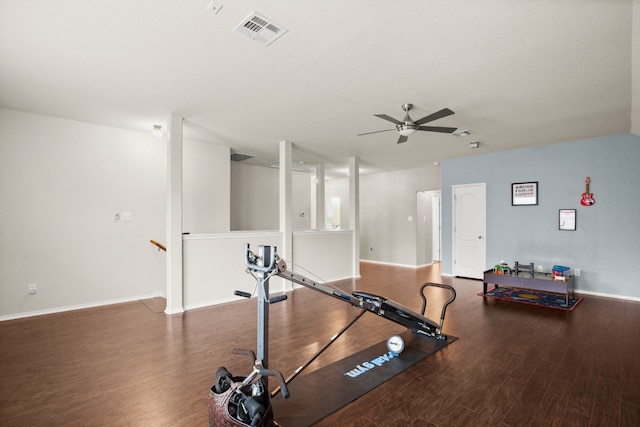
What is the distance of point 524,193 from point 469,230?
1323mm

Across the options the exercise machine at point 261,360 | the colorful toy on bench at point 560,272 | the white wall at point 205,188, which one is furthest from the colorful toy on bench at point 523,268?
the white wall at point 205,188

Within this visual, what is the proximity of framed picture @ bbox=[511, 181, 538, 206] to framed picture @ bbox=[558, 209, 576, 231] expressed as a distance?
0.47m

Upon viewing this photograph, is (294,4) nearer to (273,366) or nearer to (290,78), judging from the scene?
(290,78)

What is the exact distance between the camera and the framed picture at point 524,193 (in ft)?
19.9

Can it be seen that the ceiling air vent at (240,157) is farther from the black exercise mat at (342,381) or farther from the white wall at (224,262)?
the black exercise mat at (342,381)

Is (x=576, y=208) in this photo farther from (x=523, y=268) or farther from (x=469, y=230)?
(x=469, y=230)

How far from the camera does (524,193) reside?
6.19 m

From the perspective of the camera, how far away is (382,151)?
6637mm

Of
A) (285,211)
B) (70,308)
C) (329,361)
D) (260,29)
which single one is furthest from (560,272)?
(70,308)

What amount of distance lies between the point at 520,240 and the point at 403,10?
18.5ft

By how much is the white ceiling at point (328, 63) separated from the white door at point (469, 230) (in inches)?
85.3

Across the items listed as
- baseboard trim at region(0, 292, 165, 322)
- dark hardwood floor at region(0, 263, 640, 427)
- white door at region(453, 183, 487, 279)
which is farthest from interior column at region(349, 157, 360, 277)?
baseboard trim at region(0, 292, 165, 322)

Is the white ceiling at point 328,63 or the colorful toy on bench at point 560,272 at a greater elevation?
the white ceiling at point 328,63

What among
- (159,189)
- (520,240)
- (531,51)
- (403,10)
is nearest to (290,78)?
(403,10)
